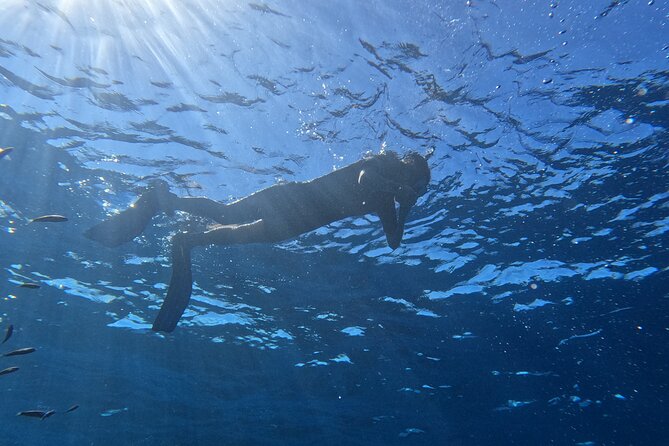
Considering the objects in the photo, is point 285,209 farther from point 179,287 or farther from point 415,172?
point 179,287

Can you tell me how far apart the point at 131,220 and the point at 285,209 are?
2.83m

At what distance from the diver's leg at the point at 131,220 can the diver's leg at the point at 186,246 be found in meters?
0.67

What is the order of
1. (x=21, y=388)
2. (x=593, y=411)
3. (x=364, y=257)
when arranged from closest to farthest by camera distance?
(x=364, y=257)
(x=593, y=411)
(x=21, y=388)

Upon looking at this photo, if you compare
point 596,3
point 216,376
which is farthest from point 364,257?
point 216,376

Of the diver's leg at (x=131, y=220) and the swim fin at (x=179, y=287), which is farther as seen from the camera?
the swim fin at (x=179, y=287)

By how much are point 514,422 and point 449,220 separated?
1975 cm

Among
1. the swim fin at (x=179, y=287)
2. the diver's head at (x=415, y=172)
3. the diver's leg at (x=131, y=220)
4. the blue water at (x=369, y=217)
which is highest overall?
the blue water at (x=369, y=217)

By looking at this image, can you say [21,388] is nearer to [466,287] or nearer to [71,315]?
[71,315]

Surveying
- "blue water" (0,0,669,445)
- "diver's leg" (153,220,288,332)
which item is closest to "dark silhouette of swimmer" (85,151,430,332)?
"diver's leg" (153,220,288,332)

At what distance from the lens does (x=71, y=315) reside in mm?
20688

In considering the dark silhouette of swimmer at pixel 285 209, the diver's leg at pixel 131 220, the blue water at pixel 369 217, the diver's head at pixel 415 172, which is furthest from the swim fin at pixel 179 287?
the diver's head at pixel 415 172

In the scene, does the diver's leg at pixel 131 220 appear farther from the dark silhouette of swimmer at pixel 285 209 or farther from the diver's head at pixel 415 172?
the diver's head at pixel 415 172

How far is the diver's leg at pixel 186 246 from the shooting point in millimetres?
7348

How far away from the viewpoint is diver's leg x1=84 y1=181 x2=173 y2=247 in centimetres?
743
